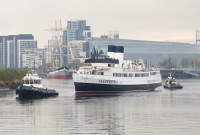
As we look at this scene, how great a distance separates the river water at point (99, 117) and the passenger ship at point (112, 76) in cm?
1573

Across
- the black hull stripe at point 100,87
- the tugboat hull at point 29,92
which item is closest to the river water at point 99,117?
the tugboat hull at point 29,92

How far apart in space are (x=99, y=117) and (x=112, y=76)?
1666 inches

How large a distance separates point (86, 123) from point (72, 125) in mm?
1810

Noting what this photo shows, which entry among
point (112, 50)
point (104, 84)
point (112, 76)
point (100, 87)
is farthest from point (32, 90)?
point (112, 50)

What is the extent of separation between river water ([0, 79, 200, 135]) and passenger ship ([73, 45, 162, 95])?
Result: 1573cm

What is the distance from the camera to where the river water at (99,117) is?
170 feet

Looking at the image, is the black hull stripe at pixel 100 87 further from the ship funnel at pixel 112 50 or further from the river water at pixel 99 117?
the river water at pixel 99 117

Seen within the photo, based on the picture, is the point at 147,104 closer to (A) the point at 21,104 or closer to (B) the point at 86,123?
(A) the point at 21,104

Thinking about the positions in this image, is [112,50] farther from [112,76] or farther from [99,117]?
[99,117]

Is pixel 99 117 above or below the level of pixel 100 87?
below

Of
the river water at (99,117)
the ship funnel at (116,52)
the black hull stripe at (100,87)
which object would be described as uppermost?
the ship funnel at (116,52)

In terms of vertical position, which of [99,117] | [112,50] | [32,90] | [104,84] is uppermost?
[112,50]

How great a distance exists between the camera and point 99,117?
204 feet

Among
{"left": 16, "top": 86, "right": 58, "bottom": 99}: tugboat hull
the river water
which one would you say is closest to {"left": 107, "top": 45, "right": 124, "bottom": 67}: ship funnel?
{"left": 16, "top": 86, "right": 58, "bottom": 99}: tugboat hull
